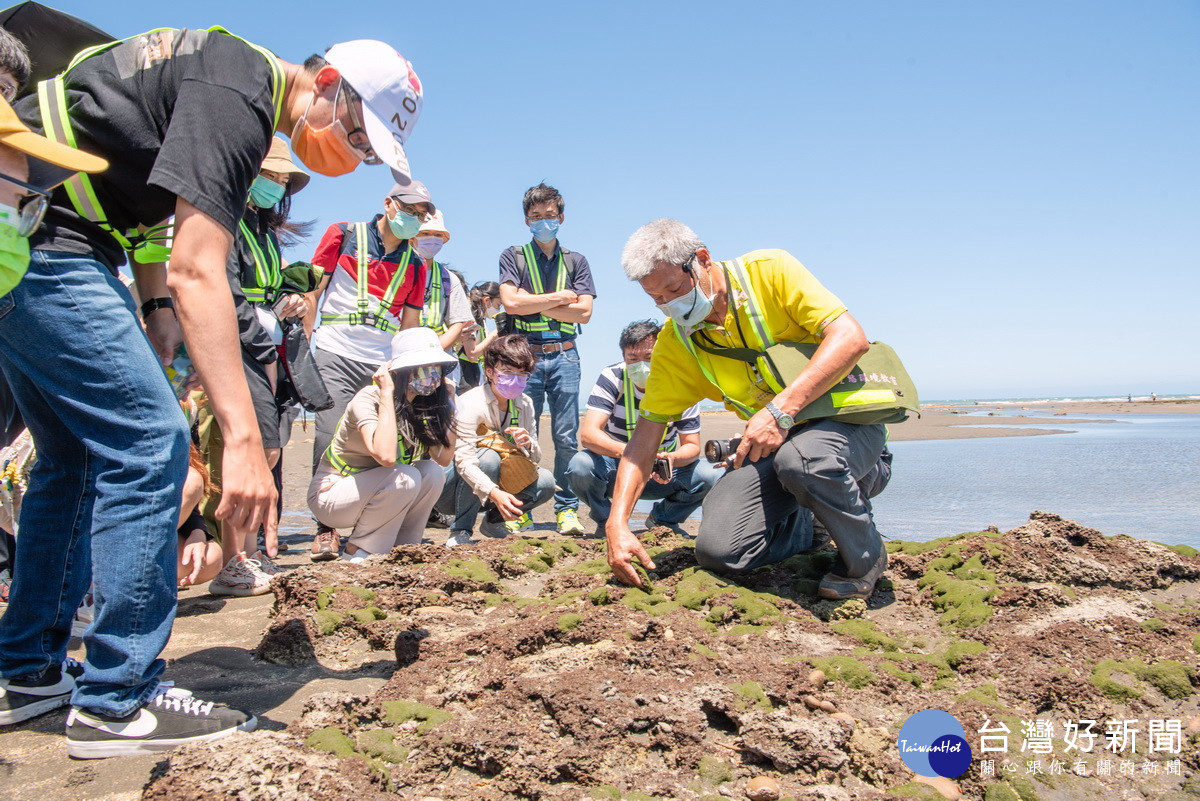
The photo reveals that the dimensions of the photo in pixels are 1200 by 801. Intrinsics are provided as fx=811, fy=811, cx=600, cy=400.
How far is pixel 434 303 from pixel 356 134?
12.1 feet

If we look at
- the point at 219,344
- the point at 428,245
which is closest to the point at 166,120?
the point at 219,344

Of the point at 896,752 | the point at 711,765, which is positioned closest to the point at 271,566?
the point at 711,765

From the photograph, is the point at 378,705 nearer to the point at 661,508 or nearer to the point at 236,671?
the point at 236,671

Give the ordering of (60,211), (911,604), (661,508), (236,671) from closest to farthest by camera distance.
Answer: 1. (60,211)
2. (236,671)
3. (911,604)
4. (661,508)

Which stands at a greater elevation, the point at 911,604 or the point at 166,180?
the point at 166,180

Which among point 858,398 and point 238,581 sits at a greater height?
point 858,398

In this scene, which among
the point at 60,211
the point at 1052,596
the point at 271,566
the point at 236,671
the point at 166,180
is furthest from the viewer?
the point at 271,566

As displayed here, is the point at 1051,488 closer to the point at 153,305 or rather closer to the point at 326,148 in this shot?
the point at 326,148

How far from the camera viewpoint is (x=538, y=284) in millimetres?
6344

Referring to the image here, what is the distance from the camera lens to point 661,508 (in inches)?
226

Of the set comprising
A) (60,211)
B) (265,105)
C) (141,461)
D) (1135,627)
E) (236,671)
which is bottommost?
(236,671)

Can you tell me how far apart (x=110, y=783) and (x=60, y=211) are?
54.2 inches

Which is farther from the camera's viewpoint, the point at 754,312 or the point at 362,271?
the point at 362,271

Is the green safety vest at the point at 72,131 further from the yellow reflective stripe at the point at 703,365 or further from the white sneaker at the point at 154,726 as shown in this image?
the yellow reflective stripe at the point at 703,365
